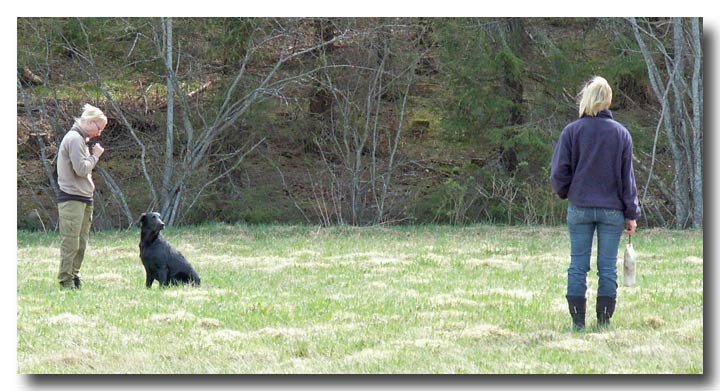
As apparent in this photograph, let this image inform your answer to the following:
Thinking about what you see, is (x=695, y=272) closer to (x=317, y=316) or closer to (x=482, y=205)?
(x=317, y=316)

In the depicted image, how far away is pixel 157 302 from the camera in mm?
8445

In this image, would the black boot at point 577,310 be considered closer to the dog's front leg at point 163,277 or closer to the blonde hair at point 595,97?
the blonde hair at point 595,97

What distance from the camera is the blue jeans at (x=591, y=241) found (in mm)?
6789

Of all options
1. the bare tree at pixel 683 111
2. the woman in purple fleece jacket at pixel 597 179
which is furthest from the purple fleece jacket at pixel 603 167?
the bare tree at pixel 683 111

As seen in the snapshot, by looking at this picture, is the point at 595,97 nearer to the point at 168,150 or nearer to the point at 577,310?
the point at 577,310

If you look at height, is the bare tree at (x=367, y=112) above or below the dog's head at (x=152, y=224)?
above

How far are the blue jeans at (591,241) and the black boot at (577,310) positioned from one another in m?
0.04

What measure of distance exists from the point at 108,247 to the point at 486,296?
20.3 feet

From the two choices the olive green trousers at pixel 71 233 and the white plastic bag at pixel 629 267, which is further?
the olive green trousers at pixel 71 233

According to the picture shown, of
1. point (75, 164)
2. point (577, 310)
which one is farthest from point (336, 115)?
point (577, 310)

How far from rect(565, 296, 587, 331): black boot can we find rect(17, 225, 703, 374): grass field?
9 centimetres

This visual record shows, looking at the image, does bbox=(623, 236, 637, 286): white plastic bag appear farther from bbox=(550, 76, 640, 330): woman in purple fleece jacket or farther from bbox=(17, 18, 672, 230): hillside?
bbox=(17, 18, 672, 230): hillside

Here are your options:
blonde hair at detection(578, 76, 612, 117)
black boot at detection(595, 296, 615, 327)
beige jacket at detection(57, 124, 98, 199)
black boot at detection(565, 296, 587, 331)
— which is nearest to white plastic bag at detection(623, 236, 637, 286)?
black boot at detection(595, 296, 615, 327)

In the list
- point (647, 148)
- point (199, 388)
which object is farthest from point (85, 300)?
point (647, 148)
